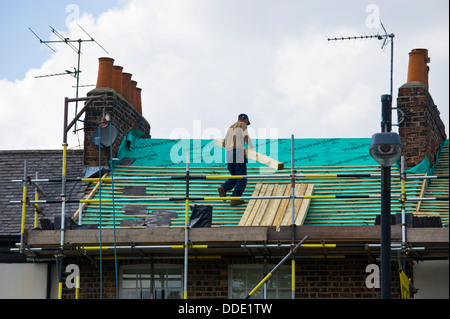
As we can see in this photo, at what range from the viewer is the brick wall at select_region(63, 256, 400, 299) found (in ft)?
57.6

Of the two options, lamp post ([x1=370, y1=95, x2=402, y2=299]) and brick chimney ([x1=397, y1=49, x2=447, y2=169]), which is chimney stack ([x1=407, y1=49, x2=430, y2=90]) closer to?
brick chimney ([x1=397, y1=49, x2=447, y2=169])

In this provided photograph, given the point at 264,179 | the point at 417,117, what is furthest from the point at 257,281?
the point at 417,117

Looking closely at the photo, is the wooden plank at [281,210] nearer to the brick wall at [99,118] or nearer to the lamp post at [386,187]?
the brick wall at [99,118]

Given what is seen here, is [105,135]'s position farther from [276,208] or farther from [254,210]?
[276,208]

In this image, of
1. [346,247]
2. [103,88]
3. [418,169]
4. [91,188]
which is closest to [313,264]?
[346,247]

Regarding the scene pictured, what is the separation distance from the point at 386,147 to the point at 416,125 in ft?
26.8

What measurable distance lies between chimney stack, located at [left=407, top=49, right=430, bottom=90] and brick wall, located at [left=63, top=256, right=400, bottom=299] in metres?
5.28

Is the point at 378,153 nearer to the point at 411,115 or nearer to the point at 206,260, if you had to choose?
the point at 206,260

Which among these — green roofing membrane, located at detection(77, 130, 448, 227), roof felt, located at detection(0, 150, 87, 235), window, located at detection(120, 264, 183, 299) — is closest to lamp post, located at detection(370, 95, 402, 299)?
green roofing membrane, located at detection(77, 130, 448, 227)

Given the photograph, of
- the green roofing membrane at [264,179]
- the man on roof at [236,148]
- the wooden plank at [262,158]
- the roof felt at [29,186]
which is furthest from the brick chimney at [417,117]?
the roof felt at [29,186]

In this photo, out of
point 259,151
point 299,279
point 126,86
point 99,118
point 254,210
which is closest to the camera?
point 299,279

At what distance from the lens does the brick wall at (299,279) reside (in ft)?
57.6

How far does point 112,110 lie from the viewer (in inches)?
845

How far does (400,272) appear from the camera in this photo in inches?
645
